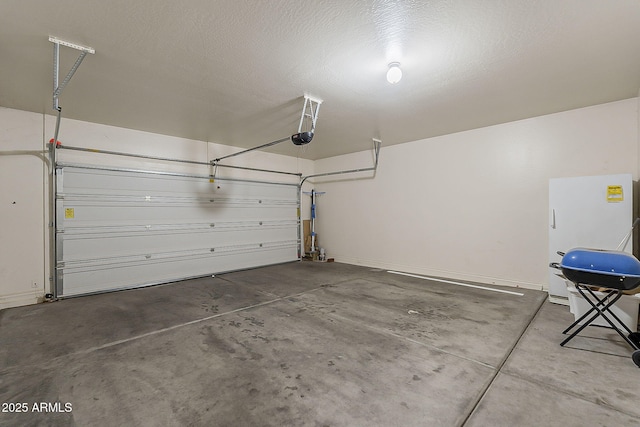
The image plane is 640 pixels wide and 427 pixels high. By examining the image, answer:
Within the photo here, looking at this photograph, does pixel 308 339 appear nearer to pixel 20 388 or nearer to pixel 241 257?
pixel 20 388

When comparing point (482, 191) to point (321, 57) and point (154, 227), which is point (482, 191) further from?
point (154, 227)

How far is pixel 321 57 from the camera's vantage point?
2.29 m

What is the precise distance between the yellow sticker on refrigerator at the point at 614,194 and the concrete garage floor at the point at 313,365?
1345 millimetres

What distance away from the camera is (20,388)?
5.49 ft

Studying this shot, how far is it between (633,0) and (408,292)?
3.29 metres

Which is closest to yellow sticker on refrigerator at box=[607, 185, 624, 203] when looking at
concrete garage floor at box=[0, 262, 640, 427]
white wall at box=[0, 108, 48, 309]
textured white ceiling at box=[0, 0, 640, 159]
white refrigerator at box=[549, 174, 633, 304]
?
white refrigerator at box=[549, 174, 633, 304]

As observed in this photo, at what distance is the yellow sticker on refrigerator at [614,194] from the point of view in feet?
9.32

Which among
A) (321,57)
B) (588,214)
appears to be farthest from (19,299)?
(588,214)

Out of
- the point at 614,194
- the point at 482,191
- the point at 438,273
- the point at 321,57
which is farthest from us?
the point at 438,273

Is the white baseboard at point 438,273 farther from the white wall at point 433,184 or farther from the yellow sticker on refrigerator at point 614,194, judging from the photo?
the yellow sticker on refrigerator at point 614,194

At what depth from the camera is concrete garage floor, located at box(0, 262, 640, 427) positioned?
1.46 metres

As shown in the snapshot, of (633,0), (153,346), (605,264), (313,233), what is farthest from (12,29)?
(313,233)

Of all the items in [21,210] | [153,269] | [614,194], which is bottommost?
[153,269]

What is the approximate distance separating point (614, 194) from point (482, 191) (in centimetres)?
148
